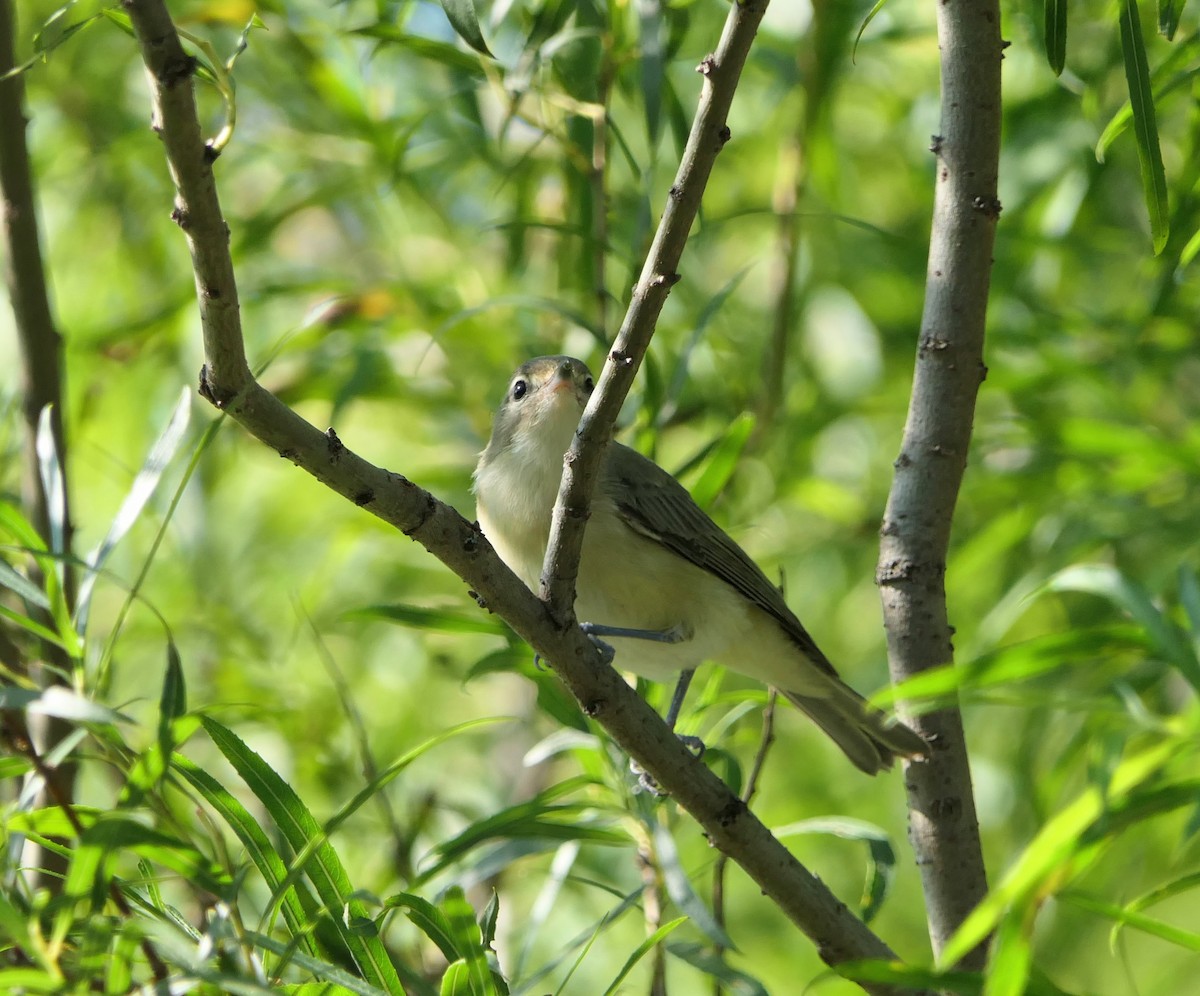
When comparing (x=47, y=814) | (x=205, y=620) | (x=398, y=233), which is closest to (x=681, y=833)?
(x=205, y=620)

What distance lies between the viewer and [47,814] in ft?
6.43

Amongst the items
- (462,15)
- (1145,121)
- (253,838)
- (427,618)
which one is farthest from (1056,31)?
(253,838)

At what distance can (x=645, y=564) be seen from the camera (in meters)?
3.67

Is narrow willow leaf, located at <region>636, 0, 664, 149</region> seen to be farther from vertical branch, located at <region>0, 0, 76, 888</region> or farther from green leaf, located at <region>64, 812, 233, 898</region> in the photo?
green leaf, located at <region>64, 812, 233, 898</region>

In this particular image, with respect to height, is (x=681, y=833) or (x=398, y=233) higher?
(x=398, y=233)

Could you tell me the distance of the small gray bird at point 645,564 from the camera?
3.58m

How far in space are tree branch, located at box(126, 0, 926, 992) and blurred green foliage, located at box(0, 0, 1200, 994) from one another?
0.92 feet

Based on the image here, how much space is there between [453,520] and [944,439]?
1.18 m

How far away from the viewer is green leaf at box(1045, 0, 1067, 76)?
2.27 m

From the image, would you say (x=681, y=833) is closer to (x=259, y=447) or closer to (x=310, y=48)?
(x=259, y=447)

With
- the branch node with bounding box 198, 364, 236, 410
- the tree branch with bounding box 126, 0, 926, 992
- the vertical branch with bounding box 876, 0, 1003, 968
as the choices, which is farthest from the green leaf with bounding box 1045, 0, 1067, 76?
the branch node with bounding box 198, 364, 236, 410

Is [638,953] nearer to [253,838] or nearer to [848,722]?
[253,838]

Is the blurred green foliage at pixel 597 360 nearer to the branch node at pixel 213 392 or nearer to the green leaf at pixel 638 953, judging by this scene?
the green leaf at pixel 638 953

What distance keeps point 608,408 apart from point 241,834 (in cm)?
95
